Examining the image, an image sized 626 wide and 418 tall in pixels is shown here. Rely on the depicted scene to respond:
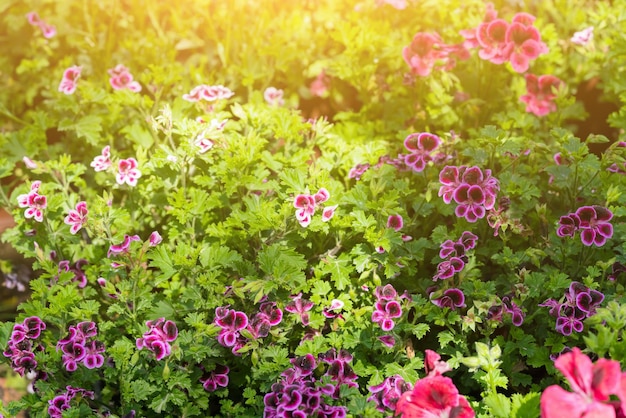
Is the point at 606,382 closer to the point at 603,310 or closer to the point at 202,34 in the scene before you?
the point at 603,310

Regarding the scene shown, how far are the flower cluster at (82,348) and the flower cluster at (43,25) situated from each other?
2.30 metres

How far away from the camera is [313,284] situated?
2307 mm

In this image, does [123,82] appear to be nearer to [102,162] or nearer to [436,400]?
[102,162]

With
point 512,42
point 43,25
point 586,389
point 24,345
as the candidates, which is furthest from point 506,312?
point 43,25

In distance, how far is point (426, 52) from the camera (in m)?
3.12

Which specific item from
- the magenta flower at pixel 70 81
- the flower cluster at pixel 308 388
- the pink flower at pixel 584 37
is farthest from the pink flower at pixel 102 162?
the pink flower at pixel 584 37

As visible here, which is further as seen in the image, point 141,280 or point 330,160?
point 330,160

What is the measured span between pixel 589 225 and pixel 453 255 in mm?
443

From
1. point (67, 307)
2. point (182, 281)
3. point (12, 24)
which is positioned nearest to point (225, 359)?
point (182, 281)

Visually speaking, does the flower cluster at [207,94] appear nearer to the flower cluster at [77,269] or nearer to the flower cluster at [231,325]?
the flower cluster at [77,269]

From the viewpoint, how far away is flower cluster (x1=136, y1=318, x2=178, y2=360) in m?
2.03

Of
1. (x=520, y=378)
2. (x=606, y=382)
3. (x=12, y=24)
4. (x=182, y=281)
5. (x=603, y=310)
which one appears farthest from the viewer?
(x=12, y=24)

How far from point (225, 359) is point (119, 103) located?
1344 mm

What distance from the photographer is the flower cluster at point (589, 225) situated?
2111 mm
